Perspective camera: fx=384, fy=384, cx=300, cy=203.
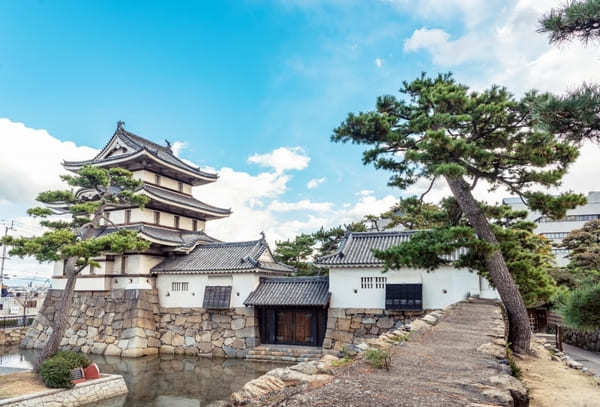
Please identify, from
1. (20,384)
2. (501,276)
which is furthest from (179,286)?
(501,276)

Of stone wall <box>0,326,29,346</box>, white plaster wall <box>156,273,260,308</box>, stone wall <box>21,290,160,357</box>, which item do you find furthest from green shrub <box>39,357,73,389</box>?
stone wall <box>0,326,29,346</box>

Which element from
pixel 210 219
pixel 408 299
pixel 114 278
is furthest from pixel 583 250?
pixel 114 278

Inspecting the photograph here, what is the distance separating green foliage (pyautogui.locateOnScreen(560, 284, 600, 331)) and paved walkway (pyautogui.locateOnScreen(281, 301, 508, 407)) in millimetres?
1000

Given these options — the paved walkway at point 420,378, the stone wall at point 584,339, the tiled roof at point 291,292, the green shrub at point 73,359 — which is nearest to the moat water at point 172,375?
the green shrub at point 73,359

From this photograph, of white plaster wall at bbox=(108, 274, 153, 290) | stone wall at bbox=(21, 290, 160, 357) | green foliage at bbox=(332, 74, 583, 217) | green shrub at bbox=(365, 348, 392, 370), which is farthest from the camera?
white plaster wall at bbox=(108, 274, 153, 290)

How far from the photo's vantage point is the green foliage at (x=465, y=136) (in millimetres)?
7793

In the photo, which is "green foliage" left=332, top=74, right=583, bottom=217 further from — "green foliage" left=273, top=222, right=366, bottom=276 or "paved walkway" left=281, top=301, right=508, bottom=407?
"green foliage" left=273, top=222, right=366, bottom=276

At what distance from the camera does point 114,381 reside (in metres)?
11.8

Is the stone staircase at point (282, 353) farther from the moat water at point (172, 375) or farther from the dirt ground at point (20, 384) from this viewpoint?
the dirt ground at point (20, 384)

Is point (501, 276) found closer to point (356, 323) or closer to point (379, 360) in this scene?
point (379, 360)

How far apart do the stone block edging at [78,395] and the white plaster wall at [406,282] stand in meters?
8.79

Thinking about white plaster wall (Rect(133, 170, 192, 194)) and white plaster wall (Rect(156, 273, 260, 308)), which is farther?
white plaster wall (Rect(133, 170, 192, 194))

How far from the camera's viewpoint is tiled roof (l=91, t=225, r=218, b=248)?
1994cm

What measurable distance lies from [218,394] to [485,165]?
989cm
